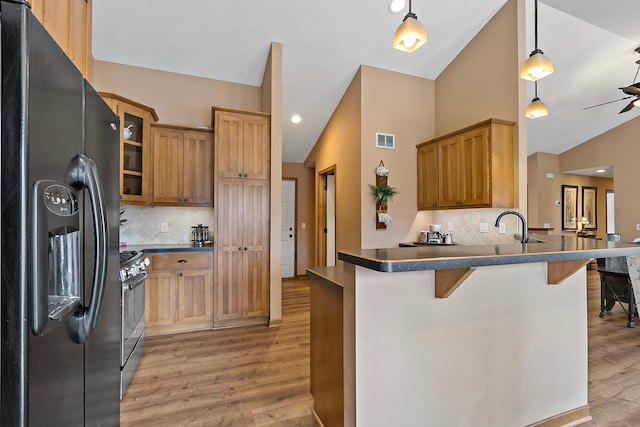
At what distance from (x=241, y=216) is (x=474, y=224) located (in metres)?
3.01

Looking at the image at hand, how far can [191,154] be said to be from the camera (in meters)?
3.78

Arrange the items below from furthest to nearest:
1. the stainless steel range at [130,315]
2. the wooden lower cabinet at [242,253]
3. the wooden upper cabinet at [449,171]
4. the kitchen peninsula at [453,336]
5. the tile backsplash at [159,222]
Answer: the wooden upper cabinet at [449,171]
the tile backsplash at [159,222]
the wooden lower cabinet at [242,253]
the stainless steel range at [130,315]
the kitchen peninsula at [453,336]

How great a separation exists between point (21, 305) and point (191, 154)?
335cm

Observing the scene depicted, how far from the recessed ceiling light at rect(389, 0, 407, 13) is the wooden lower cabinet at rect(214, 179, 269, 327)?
2459 millimetres

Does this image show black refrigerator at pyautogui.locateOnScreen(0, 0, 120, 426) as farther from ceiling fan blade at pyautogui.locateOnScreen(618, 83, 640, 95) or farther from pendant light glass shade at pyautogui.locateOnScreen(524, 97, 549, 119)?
ceiling fan blade at pyautogui.locateOnScreen(618, 83, 640, 95)

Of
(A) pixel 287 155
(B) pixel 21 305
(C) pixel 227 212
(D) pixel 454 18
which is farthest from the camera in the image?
(A) pixel 287 155

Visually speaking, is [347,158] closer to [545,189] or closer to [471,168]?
[471,168]

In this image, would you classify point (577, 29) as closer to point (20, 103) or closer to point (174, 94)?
point (174, 94)

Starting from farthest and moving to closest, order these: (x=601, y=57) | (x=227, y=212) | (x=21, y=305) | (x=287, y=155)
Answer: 1. (x=287, y=155)
2. (x=601, y=57)
3. (x=227, y=212)
4. (x=21, y=305)

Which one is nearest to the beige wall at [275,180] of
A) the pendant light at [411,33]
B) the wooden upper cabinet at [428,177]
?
the pendant light at [411,33]

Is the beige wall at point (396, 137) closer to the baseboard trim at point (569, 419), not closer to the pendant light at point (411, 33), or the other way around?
the pendant light at point (411, 33)

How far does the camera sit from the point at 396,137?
461 centimetres

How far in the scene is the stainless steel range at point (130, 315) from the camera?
2205 millimetres

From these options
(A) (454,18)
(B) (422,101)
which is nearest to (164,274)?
(B) (422,101)
